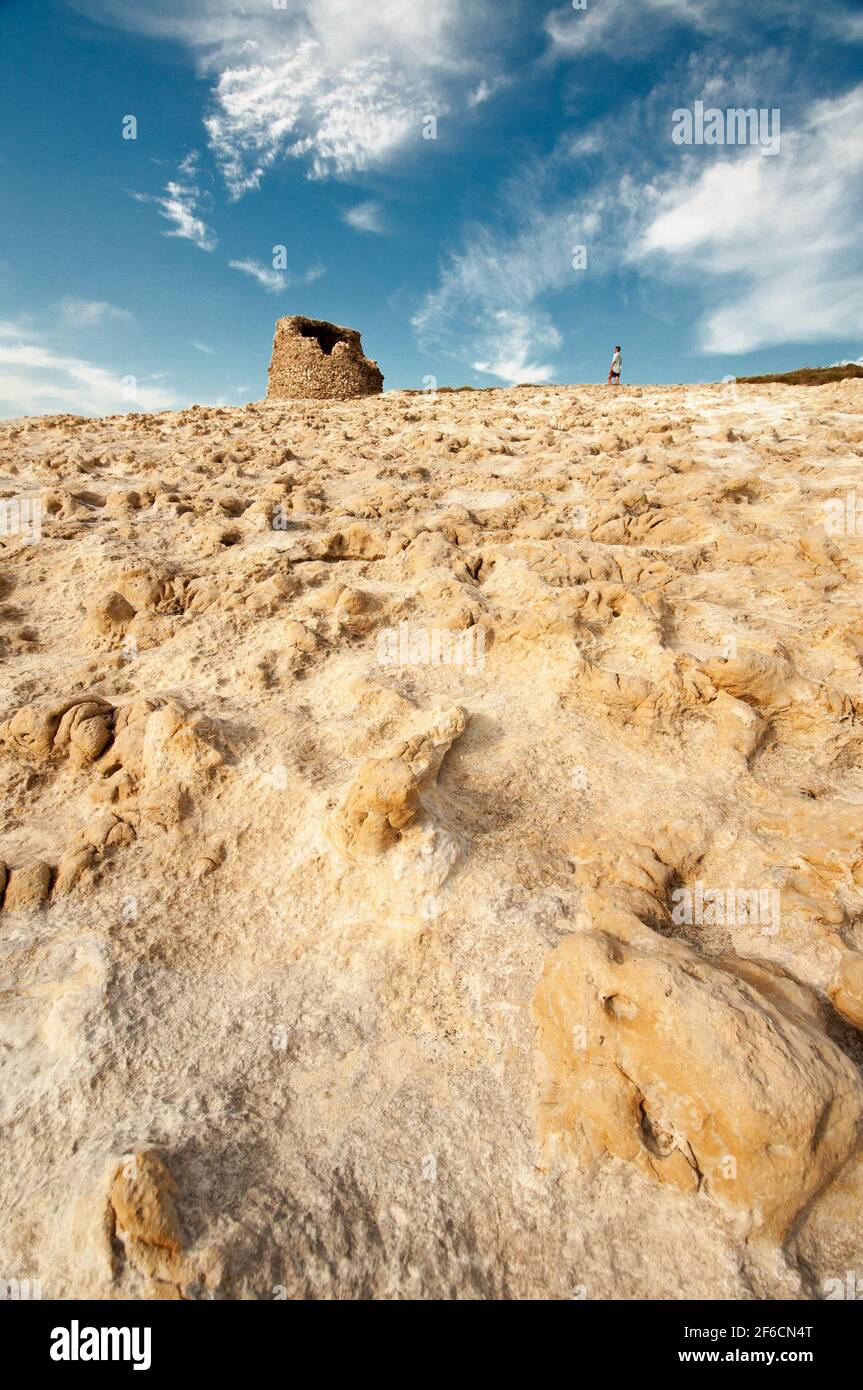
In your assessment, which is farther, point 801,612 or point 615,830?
point 801,612

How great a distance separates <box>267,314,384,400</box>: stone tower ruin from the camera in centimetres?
1952

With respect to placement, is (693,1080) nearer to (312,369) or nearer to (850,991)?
(850,991)

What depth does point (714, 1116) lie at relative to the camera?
2197 millimetres

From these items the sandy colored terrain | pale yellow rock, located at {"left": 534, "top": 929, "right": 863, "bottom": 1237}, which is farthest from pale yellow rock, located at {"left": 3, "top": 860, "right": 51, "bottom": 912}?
pale yellow rock, located at {"left": 534, "top": 929, "right": 863, "bottom": 1237}

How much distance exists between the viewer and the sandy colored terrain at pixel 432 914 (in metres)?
2.12

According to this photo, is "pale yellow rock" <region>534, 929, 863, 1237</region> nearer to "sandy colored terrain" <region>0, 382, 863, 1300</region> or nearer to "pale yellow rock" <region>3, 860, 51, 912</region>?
"sandy colored terrain" <region>0, 382, 863, 1300</region>

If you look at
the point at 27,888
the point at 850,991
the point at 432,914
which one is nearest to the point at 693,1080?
the point at 850,991

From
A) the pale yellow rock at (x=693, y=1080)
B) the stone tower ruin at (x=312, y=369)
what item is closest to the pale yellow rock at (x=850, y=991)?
the pale yellow rock at (x=693, y=1080)

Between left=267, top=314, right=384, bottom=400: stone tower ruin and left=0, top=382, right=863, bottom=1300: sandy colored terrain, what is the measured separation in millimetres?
15272

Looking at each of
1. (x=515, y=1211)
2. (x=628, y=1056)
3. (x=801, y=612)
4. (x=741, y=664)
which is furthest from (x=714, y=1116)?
(x=801, y=612)

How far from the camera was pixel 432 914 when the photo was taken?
310cm
